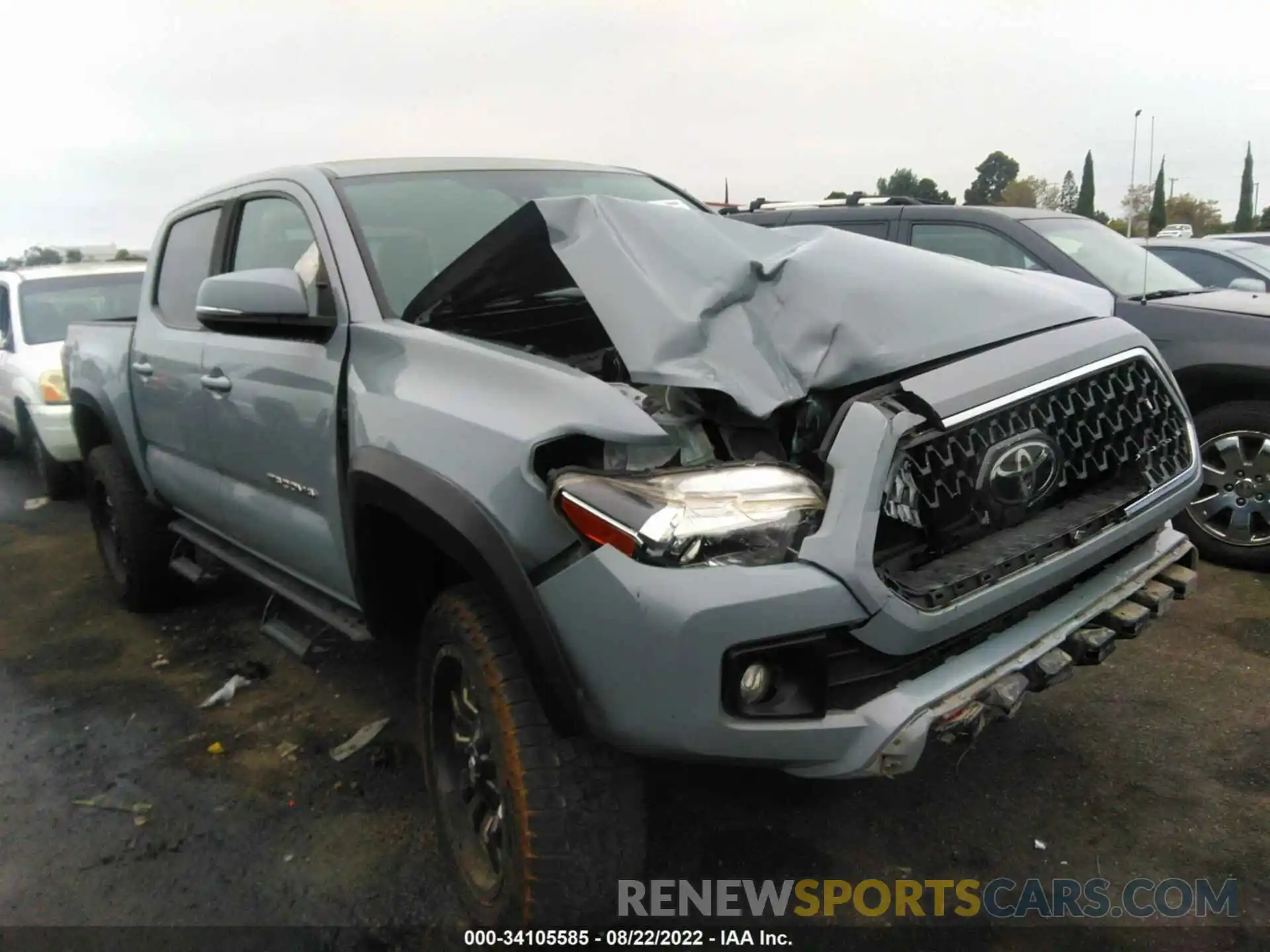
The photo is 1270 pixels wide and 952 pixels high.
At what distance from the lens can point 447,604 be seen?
2.32 m

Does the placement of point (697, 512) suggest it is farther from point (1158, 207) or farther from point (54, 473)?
point (54, 473)

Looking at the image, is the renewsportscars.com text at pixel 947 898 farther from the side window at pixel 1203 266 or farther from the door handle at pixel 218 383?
the side window at pixel 1203 266

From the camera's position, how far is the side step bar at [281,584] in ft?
9.33

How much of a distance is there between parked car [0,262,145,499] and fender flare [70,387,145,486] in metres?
1.90

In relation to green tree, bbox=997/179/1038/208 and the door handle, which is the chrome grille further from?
green tree, bbox=997/179/1038/208

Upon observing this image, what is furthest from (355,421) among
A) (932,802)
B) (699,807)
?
(932,802)

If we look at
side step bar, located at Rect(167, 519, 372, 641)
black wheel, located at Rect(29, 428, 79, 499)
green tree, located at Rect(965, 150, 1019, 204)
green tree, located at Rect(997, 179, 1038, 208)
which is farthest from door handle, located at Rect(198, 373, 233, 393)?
green tree, located at Rect(965, 150, 1019, 204)

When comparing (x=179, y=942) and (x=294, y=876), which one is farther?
(x=294, y=876)

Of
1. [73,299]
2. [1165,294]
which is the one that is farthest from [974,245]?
[73,299]

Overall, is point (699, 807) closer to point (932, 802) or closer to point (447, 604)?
point (932, 802)

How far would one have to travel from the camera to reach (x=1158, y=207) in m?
3.50

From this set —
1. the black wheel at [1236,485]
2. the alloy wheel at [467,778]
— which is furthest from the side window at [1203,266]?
the alloy wheel at [467,778]

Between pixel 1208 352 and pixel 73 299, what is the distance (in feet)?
25.3

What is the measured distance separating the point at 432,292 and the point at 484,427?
0.74 metres
